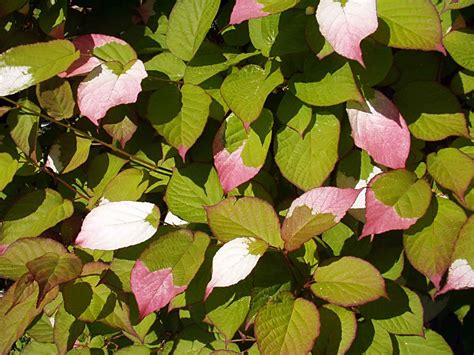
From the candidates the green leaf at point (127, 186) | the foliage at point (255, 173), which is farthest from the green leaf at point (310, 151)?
the green leaf at point (127, 186)

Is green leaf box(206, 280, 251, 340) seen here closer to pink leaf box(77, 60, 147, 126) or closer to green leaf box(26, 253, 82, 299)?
green leaf box(26, 253, 82, 299)

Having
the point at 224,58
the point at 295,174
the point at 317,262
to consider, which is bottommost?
the point at 317,262

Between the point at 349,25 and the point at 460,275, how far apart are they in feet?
1.58

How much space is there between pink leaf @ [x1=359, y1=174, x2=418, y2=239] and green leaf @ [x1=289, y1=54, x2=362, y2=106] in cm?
18

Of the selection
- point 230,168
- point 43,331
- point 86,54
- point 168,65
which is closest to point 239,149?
point 230,168

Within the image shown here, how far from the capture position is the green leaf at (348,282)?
1.03 m

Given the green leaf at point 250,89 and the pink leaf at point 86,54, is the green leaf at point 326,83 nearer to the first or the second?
the green leaf at point 250,89

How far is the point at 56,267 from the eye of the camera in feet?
3.74

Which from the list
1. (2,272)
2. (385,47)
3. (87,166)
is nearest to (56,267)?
(2,272)

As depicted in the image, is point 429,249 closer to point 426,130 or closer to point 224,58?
point 426,130

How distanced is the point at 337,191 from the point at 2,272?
2.26ft

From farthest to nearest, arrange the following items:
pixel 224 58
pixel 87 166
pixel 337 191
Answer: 1. pixel 87 166
2. pixel 224 58
3. pixel 337 191

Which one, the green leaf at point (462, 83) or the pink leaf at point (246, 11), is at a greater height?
the pink leaf at point (246, 11)

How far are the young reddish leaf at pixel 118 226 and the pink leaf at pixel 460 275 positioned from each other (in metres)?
0.55
